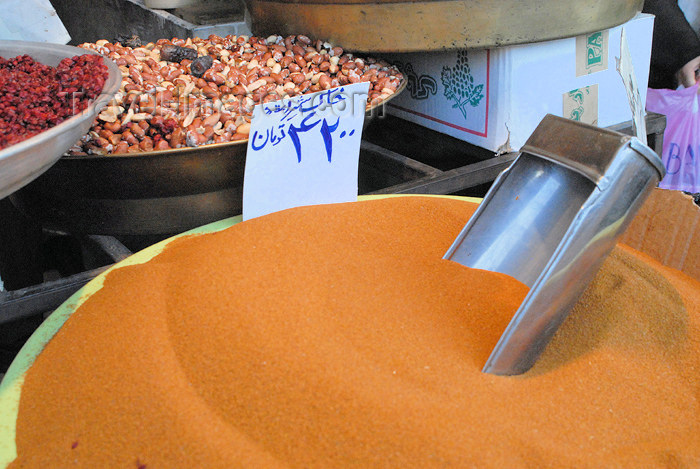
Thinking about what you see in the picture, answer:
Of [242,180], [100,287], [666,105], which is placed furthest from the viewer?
[666,105]

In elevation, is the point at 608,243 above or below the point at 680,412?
above

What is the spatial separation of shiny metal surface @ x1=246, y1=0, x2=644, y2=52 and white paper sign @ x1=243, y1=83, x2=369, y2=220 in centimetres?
23

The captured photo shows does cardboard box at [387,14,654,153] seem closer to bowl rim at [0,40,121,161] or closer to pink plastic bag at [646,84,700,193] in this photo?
pink plastic bag at [646,84,700,193]

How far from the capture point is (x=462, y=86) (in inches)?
43.2

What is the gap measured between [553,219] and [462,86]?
0.63 m

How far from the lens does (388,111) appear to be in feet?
4.18

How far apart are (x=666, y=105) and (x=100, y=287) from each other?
4.78 feet

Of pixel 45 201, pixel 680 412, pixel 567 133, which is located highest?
pixel 567 133

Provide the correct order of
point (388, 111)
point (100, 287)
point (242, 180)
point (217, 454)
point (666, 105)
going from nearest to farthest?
point (217, 454) → point (100, 287) → point (242, 180) → point (388, 111) → point (666, 105)

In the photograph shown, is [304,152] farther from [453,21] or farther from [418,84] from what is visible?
[418,84]

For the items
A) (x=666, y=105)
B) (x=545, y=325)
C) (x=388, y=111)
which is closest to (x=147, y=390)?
(x=545, y=325)

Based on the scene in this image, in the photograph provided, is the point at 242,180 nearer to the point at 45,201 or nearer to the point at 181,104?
the point at 181,104

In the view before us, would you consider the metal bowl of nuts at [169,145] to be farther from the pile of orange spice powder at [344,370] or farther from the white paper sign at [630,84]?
the white paper sign at [630,84]

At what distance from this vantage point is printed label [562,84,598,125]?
1.11m
